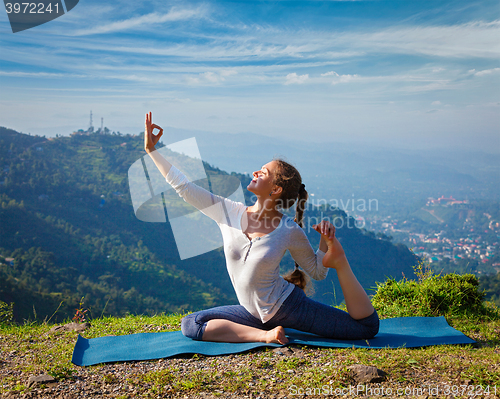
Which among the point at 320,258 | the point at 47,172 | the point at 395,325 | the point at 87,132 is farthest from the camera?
the point at 87,132

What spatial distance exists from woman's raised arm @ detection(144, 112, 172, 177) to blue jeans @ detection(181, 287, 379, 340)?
147 cm

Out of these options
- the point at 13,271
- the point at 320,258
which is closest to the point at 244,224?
the point at 320,258

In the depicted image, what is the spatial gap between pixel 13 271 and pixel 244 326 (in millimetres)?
46451

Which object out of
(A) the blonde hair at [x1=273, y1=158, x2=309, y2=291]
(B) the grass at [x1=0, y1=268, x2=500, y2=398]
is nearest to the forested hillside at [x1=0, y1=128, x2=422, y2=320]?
(A) the blonde hair at [x1=273, y1=158, x2=309, y2=291]

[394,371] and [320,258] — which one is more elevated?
[320,258]

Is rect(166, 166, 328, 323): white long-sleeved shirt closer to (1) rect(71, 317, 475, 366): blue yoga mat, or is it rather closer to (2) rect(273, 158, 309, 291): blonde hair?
(2) rect(273, 158, 309, 291): blonde hair

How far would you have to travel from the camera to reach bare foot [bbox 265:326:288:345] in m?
3.32

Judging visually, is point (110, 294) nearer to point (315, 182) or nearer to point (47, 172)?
point (47, 172)

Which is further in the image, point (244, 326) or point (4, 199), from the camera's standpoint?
point (4, 199)

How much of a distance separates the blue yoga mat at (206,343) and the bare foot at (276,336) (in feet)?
0.16

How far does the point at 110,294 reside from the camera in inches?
1697

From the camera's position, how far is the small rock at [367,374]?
266 cm

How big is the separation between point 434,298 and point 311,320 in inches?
80.8

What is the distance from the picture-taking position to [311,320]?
355 centimetres
